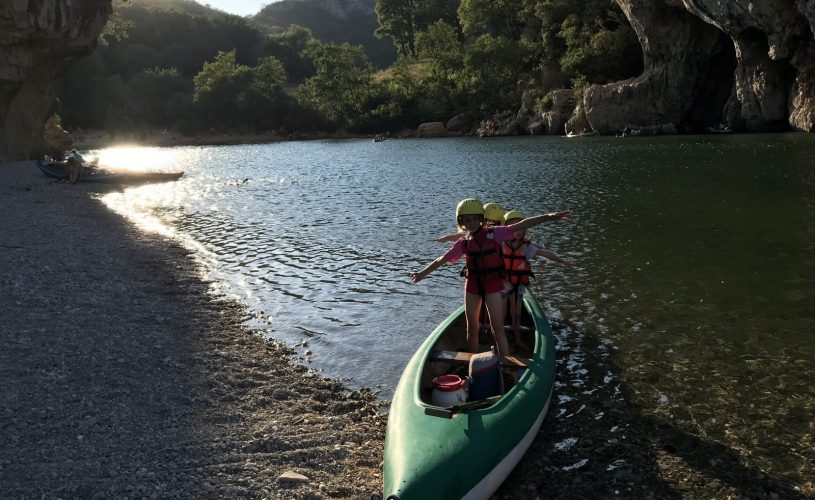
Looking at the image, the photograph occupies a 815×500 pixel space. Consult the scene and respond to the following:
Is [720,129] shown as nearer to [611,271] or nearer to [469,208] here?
[611,271]

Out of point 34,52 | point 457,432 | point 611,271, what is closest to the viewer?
point 457,432

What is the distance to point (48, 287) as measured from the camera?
11.5 metres

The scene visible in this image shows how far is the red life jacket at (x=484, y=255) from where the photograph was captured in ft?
23.9

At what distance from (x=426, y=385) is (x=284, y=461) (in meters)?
1.99

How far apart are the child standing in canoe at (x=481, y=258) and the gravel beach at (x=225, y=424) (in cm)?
150

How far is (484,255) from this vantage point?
24.0 ft

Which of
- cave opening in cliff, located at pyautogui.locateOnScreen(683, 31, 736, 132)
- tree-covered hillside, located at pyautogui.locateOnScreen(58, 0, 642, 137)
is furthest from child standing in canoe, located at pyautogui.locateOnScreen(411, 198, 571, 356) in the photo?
tree-covered hillside, located at pyautogui.locateOnScreen(58, 0, 642, 137)

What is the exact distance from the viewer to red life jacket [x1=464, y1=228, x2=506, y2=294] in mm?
7293

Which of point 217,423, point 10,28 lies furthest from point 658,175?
point 10,28

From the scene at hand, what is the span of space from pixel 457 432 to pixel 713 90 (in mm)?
63235

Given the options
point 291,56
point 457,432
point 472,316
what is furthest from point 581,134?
point 291,56

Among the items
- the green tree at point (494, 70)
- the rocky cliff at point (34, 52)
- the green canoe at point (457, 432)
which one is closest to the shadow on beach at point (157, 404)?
the green canoe at point (457, 432)

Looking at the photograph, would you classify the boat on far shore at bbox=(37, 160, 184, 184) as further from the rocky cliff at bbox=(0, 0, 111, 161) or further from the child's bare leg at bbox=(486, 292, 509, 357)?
the child's bare leg at bbox=(486, 292, 509, 357)

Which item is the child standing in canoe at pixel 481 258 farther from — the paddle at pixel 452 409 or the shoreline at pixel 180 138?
the shoreline at pixel 180 138
